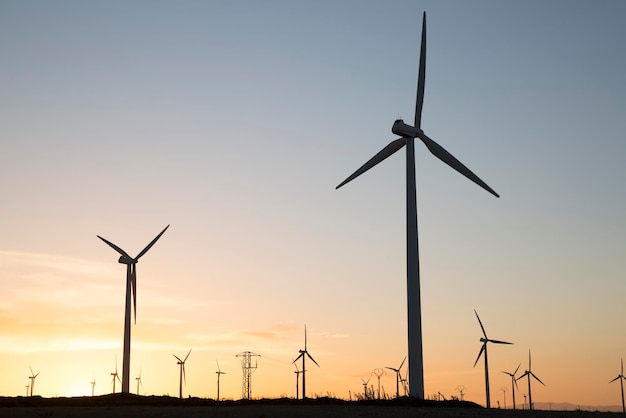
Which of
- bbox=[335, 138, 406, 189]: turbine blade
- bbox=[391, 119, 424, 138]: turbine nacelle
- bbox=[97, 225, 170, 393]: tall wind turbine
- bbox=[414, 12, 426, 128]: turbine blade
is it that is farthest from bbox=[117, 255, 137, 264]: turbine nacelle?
bbox=[414, 12, 426, 128]: turbine blade

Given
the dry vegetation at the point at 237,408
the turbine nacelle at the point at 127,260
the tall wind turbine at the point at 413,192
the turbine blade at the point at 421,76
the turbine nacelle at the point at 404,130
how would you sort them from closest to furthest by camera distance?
the dry vegetation at the point at 237,408 → the tall wind turbine at the point at 413,192 → the turbine nacelle at the point at 404,130 → the turbine blade at the point at 421,76 → the turbine nacelle at the point at 127,260

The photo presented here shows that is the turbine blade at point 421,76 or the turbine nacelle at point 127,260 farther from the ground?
the turbine blade at point 421,76

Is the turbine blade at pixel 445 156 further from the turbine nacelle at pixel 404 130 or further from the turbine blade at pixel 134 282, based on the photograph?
the turbine blade at pixel 134 282

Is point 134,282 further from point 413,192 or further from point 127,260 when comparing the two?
point 413,192

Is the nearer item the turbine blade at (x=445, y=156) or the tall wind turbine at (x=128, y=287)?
the turbine blade at (x=445, y=156)

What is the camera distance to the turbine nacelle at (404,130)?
104500mm

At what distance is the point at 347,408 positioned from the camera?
73.5 meters

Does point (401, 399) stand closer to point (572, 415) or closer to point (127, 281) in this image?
point (572, 415)

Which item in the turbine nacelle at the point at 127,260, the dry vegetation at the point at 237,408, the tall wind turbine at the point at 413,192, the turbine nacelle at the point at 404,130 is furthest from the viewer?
the turbine nacelle at the point at 127,260

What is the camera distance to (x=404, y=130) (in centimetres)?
10438

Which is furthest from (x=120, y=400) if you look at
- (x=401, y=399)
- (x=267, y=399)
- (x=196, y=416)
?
(x=401, y=399)

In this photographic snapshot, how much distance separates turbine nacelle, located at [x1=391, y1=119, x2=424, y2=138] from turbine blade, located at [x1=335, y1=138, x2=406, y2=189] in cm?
101

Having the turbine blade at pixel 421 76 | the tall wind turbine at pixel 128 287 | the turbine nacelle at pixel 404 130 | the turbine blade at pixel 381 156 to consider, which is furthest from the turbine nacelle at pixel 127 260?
the turbine blade at pixel 421 76

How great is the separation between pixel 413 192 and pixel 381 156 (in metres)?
11.7
